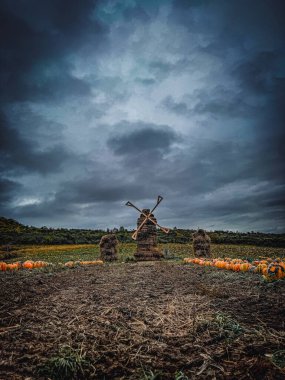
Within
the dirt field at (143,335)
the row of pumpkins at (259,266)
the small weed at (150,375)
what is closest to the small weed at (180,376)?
the dirt field at (143,335)

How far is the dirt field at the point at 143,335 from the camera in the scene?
2562 millimetres

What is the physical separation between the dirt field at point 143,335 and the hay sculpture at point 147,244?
1221 cm

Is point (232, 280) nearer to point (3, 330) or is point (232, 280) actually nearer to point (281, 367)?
point (281, 367)

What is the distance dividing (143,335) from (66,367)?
113 centimetres

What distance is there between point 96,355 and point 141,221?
647 inches

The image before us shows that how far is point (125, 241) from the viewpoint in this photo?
137ft

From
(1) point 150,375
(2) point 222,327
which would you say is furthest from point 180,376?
(2) point 222,327

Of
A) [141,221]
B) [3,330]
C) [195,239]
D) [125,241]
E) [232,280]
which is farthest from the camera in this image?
[125,241]

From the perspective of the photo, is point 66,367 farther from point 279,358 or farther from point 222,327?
point 279,358

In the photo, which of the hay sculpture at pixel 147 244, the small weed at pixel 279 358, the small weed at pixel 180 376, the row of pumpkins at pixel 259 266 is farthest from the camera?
the hay sculpture at pixel 147 244

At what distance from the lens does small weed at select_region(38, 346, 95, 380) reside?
2.51 metres

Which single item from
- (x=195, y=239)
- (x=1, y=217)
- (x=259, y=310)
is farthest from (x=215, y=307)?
(x=1, y=217)

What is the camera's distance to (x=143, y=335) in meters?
3.36

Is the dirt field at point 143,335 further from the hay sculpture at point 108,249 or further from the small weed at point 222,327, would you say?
the hay sculpture at point 108,249
